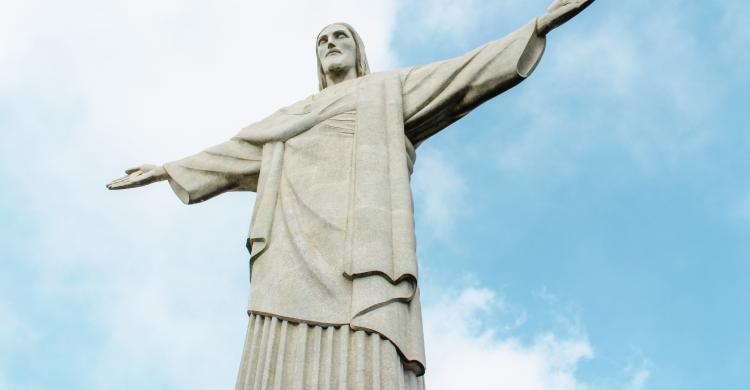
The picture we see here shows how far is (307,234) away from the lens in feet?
28.6

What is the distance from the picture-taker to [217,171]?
10609mm

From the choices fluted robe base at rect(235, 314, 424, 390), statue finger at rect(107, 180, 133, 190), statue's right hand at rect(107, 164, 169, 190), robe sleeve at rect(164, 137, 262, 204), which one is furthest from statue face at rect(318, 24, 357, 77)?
fluted robe base at rect(235, 314, 424, 390)

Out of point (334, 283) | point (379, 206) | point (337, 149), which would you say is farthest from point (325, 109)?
point (334, 283)

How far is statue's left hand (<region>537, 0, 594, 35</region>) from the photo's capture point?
9.56m

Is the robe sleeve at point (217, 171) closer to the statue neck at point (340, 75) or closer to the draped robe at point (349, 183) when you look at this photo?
the draped robe at point (349, 183)

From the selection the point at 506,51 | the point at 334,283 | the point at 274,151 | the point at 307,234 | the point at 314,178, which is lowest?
the point at 334,283

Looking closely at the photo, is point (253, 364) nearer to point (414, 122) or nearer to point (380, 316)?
point (380, 316)

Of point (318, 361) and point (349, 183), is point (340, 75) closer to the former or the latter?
point (349, 183)

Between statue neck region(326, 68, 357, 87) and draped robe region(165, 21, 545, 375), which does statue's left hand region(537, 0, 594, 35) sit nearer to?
draped robe region(165, 21, 545, 375)

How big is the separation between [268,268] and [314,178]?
4.11 feet

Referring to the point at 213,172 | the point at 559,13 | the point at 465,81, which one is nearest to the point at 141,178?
the point at 213,172

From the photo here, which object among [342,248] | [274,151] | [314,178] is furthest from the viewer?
[274,151]

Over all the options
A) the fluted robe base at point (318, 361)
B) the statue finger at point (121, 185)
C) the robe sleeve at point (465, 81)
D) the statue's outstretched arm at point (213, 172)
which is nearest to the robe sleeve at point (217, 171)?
the statue's outstretched arm at point (213, 172)

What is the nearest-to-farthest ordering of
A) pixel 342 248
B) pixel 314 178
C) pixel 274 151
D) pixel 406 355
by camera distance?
pixel 406 355 < pixel 342 248 < pixel 314 178 < pixel 274 151
